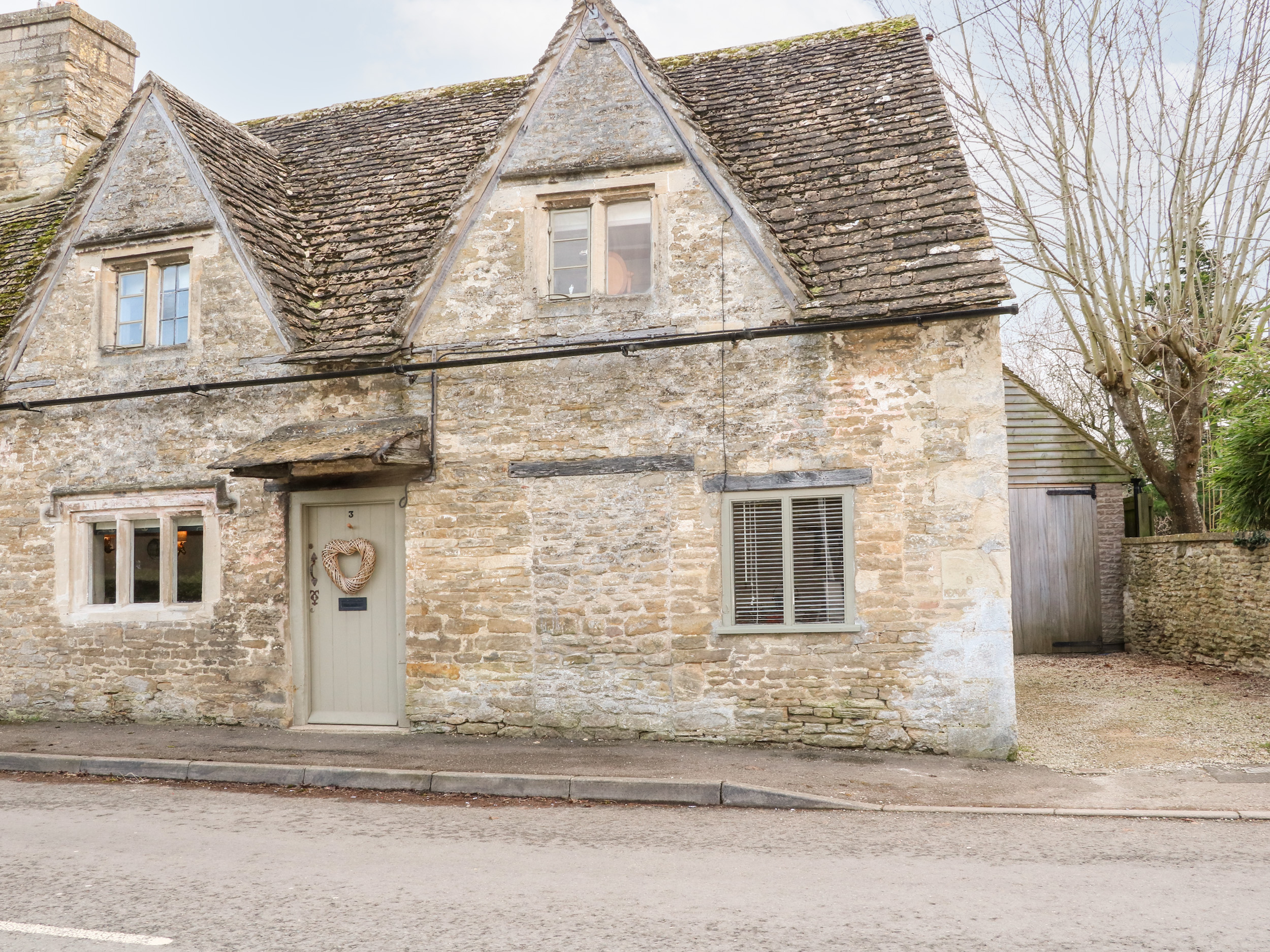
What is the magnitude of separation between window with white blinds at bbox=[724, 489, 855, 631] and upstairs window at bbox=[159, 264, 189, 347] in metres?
6.64

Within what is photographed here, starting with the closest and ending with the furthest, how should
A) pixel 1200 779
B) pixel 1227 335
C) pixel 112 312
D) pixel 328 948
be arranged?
pixel 328 948
pixel 1200 779
pixel 112 312
pixel 1227 335

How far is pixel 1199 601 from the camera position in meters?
15.0

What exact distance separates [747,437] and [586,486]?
1.66 m

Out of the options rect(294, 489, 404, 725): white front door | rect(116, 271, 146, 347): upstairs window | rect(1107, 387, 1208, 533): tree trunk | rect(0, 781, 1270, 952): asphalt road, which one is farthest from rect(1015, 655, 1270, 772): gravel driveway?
rect(116, 271, 146, 347): upstairs window

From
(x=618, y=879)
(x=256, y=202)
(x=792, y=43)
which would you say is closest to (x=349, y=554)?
(x=256, y=202)

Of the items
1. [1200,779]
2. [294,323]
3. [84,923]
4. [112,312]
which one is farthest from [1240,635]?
[112,312]

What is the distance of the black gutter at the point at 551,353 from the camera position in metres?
9.52

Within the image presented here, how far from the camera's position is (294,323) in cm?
1138

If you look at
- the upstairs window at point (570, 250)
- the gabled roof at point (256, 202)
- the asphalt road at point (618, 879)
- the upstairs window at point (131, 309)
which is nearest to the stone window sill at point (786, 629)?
the asphalt road at point (618, 879)

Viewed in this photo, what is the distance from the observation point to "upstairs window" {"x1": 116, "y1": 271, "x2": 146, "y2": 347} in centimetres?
1229

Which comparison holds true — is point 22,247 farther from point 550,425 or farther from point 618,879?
point 618,879

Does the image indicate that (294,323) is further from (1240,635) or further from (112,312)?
(1240,635)

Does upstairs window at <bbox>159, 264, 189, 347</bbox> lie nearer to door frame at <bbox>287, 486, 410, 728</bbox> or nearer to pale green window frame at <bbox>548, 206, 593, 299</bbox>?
door frame at <bbox>287, 486, 410, 728</bbox>

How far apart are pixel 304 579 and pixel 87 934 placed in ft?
22.0
